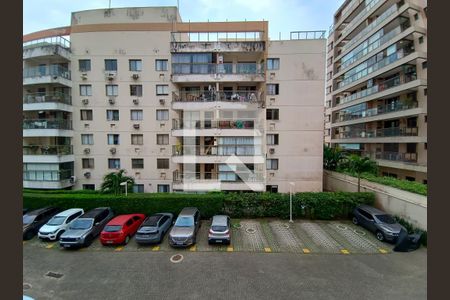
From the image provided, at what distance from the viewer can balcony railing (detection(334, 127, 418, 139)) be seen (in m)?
22.7

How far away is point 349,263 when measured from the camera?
36.9ft

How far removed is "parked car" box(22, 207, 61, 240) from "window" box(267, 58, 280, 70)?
21.4 m

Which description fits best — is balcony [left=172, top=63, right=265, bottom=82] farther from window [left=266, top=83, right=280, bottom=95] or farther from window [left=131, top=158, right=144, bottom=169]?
window [left=131, top=158, right=144, bottom=169]

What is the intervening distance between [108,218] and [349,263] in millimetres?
15177

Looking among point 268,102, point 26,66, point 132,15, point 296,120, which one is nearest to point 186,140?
point 268,102

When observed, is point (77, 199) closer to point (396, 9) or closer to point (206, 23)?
point (206, 23)

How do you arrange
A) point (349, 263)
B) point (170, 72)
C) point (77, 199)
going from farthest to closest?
point (170, 72) → point (77, 199) → point (349, 263)

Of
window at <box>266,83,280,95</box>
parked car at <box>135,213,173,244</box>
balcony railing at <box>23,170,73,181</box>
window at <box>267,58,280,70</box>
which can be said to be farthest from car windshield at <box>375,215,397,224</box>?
balcony railing at <box>23,170,73,181</box>

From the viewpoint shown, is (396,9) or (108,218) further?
(396,9)

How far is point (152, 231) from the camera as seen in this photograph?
510 inches

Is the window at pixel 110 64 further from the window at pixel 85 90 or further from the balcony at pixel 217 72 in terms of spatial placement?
the balcony at pixel 217 72

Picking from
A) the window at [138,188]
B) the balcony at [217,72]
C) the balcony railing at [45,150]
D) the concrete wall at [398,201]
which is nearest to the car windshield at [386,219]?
the concrete wall at [398,201]

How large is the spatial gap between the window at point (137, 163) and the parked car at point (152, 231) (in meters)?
8.99

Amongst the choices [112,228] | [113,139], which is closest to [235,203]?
[112,228]
